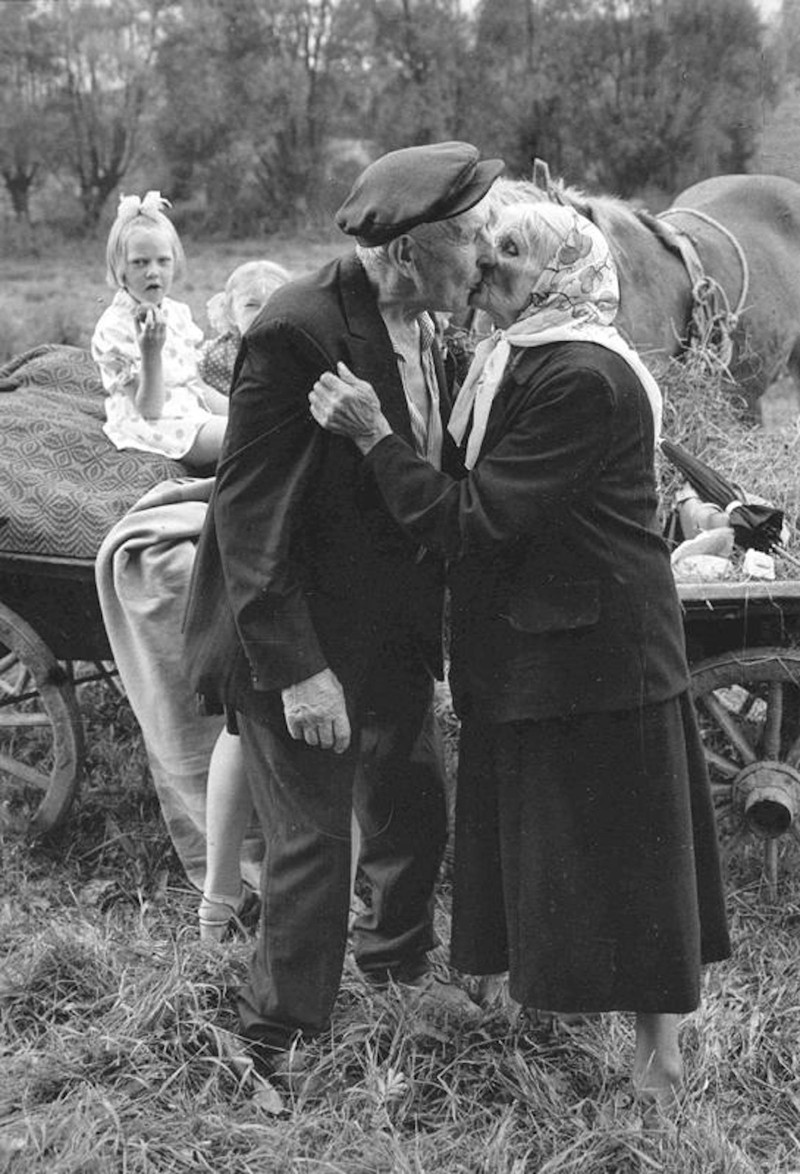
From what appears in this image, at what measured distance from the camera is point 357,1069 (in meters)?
2.77

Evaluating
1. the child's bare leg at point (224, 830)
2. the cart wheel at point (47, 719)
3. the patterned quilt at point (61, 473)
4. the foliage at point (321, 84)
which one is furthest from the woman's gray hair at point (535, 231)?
the foliage at point (321, 84)

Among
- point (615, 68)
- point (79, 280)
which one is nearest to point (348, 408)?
point (615, 68)

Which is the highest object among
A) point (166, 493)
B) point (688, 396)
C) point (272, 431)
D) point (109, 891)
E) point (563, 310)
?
point (563, 310)

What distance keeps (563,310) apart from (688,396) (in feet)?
7.34

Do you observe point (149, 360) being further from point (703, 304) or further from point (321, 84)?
point (703, 304)

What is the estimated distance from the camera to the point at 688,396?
4.53 meters

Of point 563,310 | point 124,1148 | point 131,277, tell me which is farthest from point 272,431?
point 131,277

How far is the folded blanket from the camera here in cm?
327

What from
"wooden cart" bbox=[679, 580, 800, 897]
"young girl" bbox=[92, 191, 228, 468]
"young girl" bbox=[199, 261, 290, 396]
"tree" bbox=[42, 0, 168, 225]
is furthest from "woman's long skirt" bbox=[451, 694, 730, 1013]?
"tree" bbox=[42, 0, 168, 225]

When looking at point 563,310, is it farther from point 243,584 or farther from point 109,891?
point 109,891

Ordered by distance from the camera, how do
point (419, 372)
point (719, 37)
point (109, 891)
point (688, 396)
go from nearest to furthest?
1. point (419, 372)
2. point (109, 891)
3. point (688, 396)
4. point (719, 37)

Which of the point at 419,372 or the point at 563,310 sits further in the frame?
the point at 419,372

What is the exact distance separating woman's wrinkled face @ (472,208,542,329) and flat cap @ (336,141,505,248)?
80 mm

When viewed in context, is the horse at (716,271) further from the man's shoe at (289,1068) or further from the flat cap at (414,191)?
the man's shoe at (289,1068)
